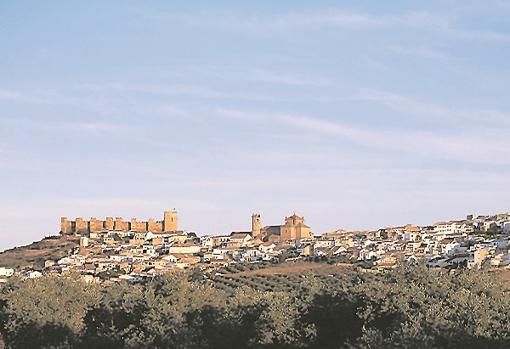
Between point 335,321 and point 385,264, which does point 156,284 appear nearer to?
point 335,321

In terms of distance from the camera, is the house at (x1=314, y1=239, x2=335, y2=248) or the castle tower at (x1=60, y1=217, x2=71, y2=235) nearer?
the house at (x1=314, y1=239, x2=335, y2=248)

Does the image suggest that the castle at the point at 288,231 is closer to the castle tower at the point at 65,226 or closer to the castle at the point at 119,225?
the castle at the point at 119,225

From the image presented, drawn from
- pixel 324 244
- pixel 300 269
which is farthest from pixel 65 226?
pixel 300 269

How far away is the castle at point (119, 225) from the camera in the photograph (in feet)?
366

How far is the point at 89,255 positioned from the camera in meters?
85.8

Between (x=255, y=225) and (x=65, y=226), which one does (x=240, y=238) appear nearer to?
(x=255, y=225)

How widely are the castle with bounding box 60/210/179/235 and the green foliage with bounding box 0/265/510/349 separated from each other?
82.7m

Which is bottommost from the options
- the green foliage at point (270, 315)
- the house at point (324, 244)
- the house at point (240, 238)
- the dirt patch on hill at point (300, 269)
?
the green foliage at point (270, 315)

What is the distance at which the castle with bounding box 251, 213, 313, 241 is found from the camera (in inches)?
4172

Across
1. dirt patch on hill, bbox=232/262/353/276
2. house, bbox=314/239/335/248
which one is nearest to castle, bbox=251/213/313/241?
house, bbox=314/239/335/248

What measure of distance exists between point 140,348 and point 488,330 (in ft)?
30.5

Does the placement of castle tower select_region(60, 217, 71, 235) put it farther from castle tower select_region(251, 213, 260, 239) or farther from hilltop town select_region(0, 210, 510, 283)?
castle tower select_region(251, 213, 260, 239)

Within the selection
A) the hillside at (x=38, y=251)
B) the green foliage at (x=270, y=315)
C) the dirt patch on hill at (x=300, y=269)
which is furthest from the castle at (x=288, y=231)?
the green foliage at (x=270, y=315)

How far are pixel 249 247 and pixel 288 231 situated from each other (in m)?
13.2
